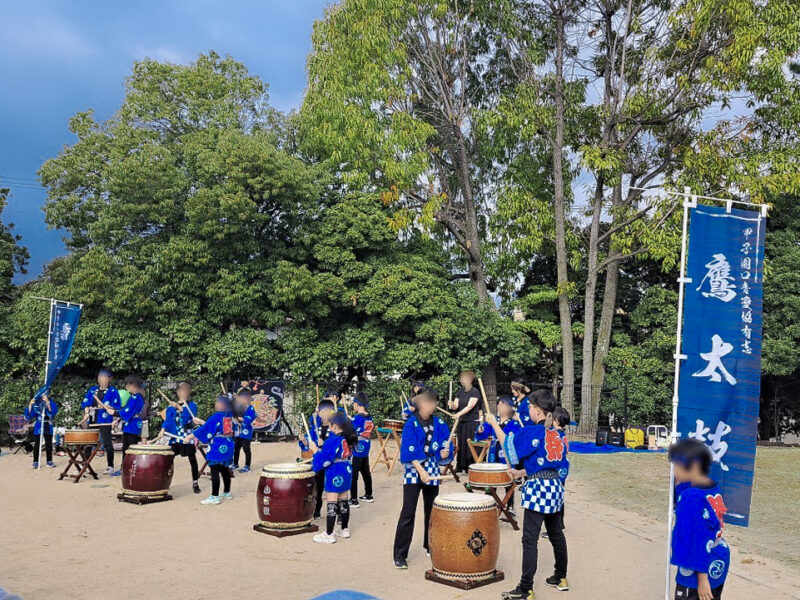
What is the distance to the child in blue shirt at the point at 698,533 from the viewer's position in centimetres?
419

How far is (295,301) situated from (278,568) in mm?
13104

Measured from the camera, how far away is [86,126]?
68.0 feet

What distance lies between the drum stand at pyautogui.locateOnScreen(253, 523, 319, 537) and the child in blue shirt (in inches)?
190

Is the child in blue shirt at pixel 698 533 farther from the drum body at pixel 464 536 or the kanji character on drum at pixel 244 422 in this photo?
the kanji character on drum at pixel 244 422

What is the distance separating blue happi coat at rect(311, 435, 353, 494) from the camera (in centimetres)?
757

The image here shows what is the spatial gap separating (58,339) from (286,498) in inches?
301

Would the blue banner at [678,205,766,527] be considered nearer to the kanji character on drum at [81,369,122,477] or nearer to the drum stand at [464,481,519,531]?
the drum stand at [464,481,519,531]

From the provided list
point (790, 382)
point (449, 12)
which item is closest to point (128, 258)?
point (449, 12)

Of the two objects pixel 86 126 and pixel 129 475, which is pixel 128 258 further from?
pixel 129 475

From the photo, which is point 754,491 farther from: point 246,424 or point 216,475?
point 216,475

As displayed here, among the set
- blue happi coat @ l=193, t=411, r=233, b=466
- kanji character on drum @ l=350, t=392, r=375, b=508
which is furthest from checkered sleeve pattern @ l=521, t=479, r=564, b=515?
blue happi coat @ l=193, t=411, r=233, b=466

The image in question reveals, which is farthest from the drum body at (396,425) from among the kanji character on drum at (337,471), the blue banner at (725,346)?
the blue banner at (725,346)

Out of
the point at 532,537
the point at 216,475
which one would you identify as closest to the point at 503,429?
the point at 532,537

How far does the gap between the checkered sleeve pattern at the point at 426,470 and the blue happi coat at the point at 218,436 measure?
12.5ft
